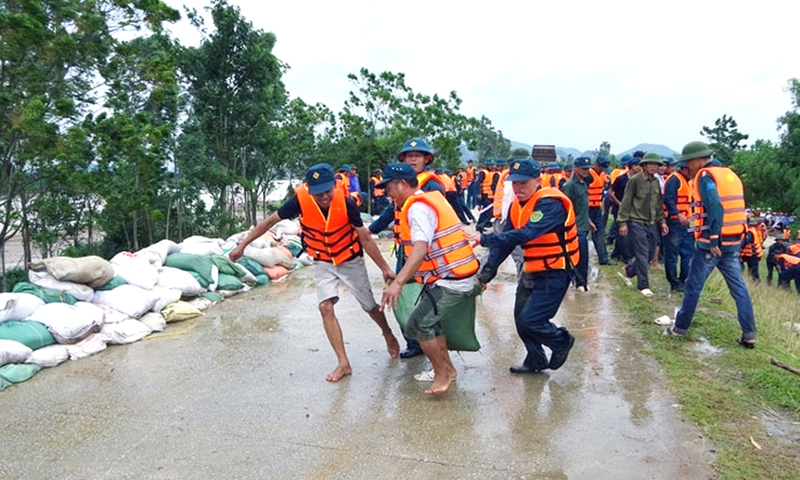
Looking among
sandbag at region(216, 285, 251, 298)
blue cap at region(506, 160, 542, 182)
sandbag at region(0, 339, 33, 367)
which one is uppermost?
blue cap at region(506, 160, 542, 182)

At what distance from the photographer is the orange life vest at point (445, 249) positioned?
3.63 m

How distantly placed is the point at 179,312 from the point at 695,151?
4.87m

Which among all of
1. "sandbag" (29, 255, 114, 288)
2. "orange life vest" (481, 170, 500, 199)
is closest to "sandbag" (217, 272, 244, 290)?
"sandbag" (29, 255, 114, 288)

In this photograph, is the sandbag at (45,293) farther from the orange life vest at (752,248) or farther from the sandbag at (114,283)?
the orange life vest at (752,248)

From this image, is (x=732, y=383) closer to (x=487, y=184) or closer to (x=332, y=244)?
(x=332, y=244)

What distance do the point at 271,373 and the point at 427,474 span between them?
5.96 ft

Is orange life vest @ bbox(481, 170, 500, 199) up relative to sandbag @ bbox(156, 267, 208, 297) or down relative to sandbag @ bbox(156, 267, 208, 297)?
up

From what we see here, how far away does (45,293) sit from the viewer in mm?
4855

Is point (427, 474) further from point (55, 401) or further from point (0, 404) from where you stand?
point (0, 404)

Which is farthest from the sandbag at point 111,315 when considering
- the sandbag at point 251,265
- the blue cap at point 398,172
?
the blue cap at point 398,172

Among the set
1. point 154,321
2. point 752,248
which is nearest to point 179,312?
point 154,321

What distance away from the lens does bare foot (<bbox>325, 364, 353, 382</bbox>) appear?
4.11 metres

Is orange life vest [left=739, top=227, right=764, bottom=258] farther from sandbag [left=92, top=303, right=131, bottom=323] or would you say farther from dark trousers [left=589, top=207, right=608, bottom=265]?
sandbag [left=92, top=303, right=131, bottom=323]

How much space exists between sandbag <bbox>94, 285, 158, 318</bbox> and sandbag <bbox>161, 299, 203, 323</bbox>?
202mm
